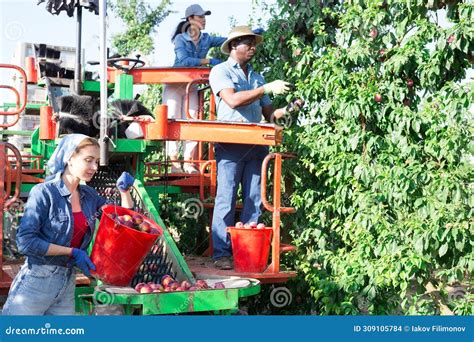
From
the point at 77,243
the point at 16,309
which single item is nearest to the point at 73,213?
the point at 77,243

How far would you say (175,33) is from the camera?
8508mm

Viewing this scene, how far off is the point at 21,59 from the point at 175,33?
306 cm

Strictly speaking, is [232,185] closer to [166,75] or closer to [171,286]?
[171,286]

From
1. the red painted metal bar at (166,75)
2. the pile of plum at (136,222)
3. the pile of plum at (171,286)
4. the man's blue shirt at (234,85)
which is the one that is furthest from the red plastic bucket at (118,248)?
the red painted metal bar at (166,75)

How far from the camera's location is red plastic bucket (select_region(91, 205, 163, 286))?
516 cm

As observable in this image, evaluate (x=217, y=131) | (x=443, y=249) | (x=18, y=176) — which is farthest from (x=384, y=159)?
(x=18, y=176)

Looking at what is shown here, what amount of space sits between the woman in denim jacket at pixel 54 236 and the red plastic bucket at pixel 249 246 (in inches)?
83.4

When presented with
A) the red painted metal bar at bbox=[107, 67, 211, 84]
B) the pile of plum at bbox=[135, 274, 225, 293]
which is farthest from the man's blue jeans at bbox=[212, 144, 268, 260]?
the red painted metal bar at bbox=[107, 67, 211, 84]

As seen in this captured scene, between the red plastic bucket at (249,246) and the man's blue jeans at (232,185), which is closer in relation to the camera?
the red plastic bucket at (249,246)

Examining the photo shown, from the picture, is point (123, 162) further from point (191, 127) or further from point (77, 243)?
point (77, 243)

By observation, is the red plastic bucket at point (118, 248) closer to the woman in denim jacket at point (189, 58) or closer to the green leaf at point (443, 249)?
the green leaf at point (443, 249)

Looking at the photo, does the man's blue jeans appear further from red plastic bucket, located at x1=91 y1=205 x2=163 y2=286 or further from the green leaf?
the green leaf

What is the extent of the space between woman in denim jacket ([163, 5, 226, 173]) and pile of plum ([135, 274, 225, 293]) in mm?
2454

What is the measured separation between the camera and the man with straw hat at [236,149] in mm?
6559
